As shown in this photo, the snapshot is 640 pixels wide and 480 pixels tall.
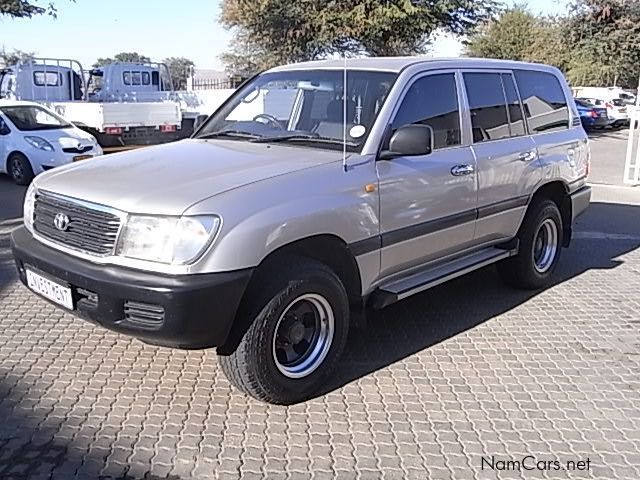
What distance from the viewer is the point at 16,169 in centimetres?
1213

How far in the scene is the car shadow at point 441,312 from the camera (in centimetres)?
456

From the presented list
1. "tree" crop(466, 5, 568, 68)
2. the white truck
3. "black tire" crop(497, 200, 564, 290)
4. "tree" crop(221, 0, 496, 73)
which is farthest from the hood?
"tree" crop(466, 5, 568, 68)

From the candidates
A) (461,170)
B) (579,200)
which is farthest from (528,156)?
(579,200)

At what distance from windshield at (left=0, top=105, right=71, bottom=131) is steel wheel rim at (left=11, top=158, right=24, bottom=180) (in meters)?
0.69

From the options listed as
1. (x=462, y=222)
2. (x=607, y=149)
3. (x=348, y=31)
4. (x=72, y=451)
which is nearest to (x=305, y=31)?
(x=348, y=31)

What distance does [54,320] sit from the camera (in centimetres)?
515

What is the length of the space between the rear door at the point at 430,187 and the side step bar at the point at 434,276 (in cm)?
9

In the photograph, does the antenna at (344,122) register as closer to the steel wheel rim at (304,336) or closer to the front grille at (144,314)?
the steel wheel rim at (304,336)

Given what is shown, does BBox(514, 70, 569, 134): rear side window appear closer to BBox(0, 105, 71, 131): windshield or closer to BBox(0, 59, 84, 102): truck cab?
BBox(0, 105, 71, 131): windshield

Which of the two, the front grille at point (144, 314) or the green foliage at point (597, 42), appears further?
the green foliage at point (597, 42)

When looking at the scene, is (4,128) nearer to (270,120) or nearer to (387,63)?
(270,120)

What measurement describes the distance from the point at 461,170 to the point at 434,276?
783mm

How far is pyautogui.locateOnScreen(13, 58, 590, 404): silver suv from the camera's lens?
10.8 ft

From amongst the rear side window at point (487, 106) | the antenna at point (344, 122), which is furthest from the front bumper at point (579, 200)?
the antenna at point (344, 122)
